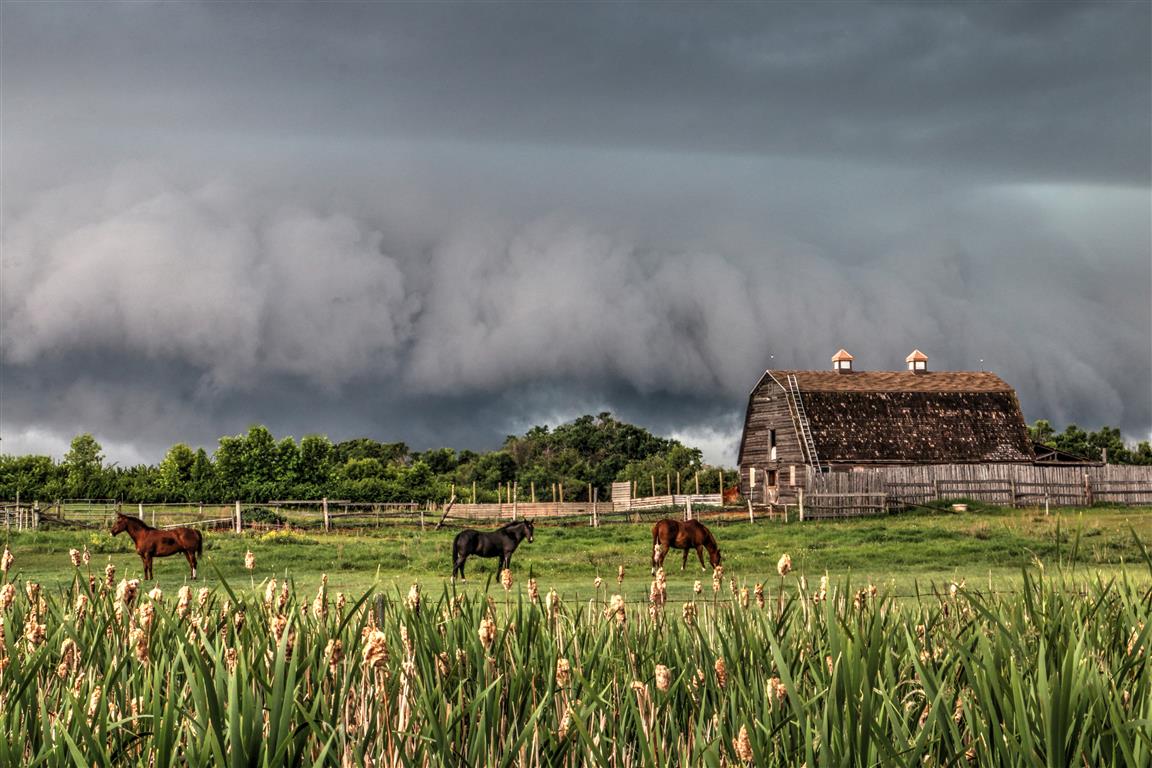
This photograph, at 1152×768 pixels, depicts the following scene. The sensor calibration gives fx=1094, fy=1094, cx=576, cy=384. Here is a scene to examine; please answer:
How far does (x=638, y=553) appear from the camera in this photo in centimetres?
2970

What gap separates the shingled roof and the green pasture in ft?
54.7

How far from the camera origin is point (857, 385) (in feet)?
196

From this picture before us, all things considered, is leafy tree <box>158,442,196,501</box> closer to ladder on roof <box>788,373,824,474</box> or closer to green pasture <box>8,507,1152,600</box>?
green pasture <box>8,507,1152,600</box>

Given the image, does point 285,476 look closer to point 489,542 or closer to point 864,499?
point 864,499

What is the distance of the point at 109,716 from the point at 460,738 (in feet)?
4.56

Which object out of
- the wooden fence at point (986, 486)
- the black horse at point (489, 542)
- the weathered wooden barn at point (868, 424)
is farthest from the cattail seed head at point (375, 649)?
the weathered wooden barn at point (868, 424)

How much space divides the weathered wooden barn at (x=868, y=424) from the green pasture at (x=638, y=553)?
16.4m

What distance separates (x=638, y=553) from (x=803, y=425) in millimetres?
28318

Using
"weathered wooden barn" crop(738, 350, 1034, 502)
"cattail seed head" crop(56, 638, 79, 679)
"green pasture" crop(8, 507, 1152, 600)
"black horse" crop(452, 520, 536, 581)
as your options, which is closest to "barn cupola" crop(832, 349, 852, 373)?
"weathered wooden barn" crop(738, 350, 1034, 502)

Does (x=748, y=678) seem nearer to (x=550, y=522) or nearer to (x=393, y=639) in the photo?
(x=393, y=639)

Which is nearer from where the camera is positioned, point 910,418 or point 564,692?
point 564,692

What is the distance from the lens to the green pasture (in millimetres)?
22750

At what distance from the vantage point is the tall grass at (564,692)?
3.62 meters

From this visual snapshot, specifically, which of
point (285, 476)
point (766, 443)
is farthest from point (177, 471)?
point (766, 443)
